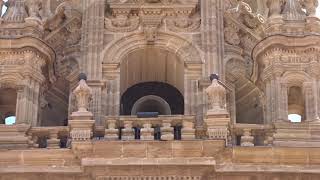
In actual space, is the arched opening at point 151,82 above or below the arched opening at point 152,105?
above

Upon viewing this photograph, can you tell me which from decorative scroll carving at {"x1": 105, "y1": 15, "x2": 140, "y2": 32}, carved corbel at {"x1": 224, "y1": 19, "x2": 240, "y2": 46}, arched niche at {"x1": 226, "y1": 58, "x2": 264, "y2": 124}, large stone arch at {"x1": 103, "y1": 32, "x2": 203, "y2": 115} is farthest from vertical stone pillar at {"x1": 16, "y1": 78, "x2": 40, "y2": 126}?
carved corbel at {"x1": 224, "y1": 19, "x2": 240, "y2": 46}

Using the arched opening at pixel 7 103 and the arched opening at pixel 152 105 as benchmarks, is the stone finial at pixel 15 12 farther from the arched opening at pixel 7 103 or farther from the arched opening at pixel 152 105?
the arched opening at pixel 152 105

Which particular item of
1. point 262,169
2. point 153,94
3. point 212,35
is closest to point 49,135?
point 153,94

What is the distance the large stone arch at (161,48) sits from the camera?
28.6 metres

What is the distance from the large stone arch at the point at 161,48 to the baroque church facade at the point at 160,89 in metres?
0.03

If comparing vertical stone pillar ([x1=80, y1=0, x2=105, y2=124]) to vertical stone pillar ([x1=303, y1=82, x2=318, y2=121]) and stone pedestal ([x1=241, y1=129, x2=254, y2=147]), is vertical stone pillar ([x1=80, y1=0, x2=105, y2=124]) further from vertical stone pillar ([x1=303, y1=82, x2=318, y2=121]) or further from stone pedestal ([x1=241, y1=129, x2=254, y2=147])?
vertical stone pillar ([x1=303, y1=82, x2=318, y2=121])

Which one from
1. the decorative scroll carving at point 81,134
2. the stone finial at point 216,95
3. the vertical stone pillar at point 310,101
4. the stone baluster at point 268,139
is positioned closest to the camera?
the decorative scroll carving at point 81,134

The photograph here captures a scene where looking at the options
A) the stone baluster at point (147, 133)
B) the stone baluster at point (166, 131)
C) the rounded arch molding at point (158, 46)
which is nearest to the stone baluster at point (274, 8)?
the rounded arch molding at point (158, 46)

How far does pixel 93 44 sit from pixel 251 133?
4577mm

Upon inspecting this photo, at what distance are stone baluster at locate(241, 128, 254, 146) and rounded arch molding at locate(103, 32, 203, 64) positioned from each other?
108 inches

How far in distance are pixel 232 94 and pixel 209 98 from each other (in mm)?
2699

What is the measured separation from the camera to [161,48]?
29656mm

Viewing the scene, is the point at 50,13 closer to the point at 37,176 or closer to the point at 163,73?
the point at 163,73

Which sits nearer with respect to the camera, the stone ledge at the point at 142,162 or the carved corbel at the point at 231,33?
the stone ledge at the point at 142,162
